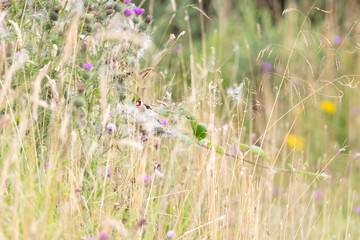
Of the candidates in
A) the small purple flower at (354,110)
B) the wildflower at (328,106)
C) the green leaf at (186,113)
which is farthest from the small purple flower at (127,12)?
the wildflower at (328,106)

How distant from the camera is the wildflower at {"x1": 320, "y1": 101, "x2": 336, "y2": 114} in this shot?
4.63m

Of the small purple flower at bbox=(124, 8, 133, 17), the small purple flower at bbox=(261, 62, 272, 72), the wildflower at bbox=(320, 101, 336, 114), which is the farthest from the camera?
the small purple flower at bbox=(261, 62, 272, 72)

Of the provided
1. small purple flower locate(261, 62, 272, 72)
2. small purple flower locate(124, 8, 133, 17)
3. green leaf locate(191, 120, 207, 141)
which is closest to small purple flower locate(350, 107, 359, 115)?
small purple flower locate(261, 62, 272, 72)

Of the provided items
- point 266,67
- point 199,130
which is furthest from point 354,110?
point 199,130

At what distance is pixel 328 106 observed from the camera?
4.66 meters

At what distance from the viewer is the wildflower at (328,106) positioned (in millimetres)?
4633

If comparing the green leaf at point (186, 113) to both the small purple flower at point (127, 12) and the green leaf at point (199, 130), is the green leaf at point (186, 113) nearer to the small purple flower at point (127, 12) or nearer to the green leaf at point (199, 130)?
the green leaf at point (199, 130)

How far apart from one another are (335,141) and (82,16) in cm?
297

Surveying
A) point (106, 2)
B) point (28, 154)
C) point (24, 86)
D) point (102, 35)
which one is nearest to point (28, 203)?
point (28, 154)

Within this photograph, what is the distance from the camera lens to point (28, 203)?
1494 mm

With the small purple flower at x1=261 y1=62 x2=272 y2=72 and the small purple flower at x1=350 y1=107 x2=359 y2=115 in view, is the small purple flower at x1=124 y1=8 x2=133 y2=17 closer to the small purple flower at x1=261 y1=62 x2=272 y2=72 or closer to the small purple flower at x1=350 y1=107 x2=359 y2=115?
the small purple flower at x1=350 y1=107 x2=359 y2=115

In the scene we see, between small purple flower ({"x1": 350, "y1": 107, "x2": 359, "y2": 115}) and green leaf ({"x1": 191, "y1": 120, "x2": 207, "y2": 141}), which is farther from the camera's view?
small purple flower ({"x1": 350, "y1": 107, "x2": 359, "y2": 115})

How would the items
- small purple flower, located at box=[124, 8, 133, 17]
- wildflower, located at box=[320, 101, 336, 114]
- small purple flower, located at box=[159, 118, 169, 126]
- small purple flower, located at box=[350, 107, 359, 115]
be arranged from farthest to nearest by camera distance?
wildflower, located at box=[320, 101, 336, 114], small purple flower, located at box=[350, 107, 359, 115], small purple flower, located at box=[159, 118, 169, 126], small purple flower, located at box=[124, 8, 133, 17]

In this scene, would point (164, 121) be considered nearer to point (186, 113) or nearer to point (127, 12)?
point (186, 113)
